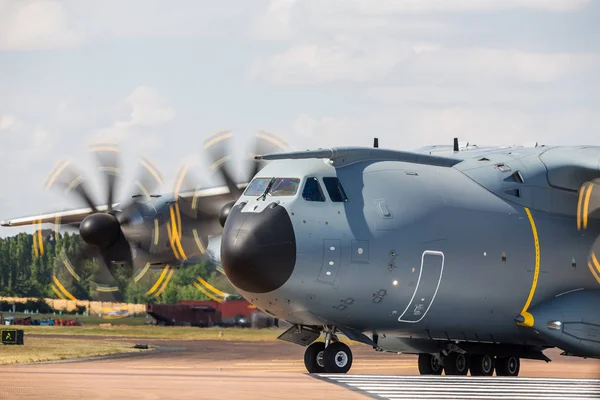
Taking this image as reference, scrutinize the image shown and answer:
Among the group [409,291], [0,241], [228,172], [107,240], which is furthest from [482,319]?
[0,241]

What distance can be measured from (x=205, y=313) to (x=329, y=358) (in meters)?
44.7

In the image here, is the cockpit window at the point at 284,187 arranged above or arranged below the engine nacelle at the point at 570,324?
above

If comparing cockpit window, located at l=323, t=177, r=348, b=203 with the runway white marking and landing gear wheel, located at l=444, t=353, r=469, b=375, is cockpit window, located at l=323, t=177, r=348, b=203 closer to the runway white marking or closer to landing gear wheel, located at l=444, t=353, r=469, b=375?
the runway white marking

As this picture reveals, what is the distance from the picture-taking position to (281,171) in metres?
21.8

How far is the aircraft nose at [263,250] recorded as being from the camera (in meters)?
20.5

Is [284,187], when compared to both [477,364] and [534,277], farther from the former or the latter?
[477,364]

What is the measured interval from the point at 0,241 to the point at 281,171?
106 ft

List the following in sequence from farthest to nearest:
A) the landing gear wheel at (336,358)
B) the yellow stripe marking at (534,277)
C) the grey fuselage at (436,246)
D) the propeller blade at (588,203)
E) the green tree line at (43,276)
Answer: the green tree line at (43,276) → the propeller blade at (588,203) → the yellow stripe marking at (534,277) → the landing gear wheel at (336,358) → the grey fuselage at (436,246)

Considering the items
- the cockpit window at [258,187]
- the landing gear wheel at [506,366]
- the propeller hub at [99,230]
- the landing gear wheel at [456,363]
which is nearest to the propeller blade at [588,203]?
the landing gear wheel at [506,366]

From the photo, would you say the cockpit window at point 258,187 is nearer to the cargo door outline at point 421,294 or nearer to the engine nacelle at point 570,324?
the cargo door outline at point 421,294

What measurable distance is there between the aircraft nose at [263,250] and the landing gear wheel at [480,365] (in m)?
6.47

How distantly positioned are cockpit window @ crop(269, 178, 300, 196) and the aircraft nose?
1.36ft

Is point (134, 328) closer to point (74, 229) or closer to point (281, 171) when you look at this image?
point (74, 229)

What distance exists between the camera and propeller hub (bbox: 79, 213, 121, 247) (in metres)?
30.3
